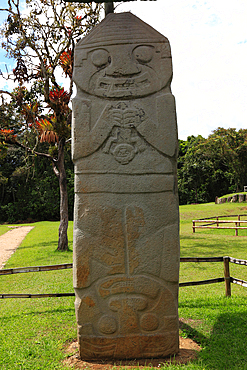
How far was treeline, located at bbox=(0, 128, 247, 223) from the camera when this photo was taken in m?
27.8

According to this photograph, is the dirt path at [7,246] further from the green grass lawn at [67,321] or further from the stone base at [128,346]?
the stone base at [128,346]

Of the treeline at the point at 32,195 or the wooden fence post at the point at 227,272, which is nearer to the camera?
the wooden fence post at the point at 227,272

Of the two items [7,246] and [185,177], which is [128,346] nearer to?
[7,246]

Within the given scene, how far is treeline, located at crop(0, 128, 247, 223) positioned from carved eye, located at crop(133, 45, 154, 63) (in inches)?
879

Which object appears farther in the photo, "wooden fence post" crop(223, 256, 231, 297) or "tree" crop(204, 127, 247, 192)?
"tree" crop(204, 127, 247, 192)

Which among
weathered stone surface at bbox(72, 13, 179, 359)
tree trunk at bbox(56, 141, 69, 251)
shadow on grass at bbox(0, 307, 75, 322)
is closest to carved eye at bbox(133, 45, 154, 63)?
weathered stone surface at bbox(72, 13, 179, 359)

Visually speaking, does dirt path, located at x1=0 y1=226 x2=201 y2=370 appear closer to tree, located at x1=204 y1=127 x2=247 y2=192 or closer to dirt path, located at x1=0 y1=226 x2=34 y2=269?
dirt path, located at x1=0 y1=226 x2=34 y2=269

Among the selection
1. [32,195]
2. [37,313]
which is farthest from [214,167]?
[37,313]

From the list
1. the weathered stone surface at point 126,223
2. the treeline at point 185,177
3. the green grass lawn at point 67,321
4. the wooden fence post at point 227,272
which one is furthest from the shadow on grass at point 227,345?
the treeline at point 185,177

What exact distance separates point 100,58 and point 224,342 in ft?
11.6

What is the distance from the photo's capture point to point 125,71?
3574mm

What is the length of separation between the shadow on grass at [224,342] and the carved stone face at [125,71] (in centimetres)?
291

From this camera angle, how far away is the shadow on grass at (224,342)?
3398 mm

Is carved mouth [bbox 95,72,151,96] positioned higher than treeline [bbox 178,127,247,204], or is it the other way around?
treeline [bbox 178,127,247,204]
